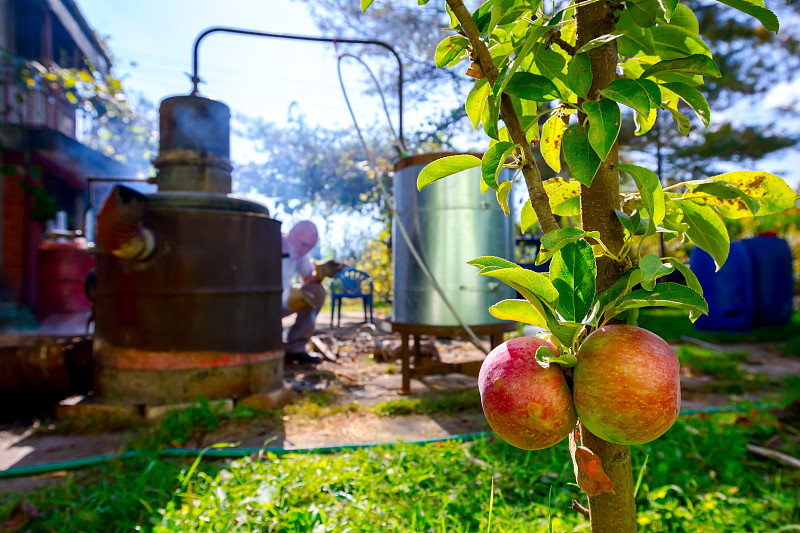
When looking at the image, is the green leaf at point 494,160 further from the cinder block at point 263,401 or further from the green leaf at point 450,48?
the cinder block at point 263,401

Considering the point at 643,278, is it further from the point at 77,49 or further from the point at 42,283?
the point at 77,49

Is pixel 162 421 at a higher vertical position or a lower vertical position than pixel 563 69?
lower

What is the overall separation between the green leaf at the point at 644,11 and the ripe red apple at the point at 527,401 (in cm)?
44

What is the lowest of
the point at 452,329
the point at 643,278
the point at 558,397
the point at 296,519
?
the point at 296,519

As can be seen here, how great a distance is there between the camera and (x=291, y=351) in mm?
4910

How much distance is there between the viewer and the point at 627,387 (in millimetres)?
502

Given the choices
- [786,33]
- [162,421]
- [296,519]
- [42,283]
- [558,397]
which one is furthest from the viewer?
[786,33]

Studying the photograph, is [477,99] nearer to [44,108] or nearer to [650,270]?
[650,270]

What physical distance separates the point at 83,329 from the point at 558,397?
23.7ft

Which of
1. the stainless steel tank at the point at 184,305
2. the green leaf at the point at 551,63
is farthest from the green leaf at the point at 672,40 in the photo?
the stainless steel tank at the point at 184,305

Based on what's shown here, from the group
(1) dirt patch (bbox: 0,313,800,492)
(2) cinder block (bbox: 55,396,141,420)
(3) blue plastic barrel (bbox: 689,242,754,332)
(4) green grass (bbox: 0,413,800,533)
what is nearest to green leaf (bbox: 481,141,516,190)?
(4) green grass (bbox: 0,413,800,533)

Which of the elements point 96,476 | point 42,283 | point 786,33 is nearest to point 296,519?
point 96,476

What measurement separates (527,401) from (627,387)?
4.0 inches

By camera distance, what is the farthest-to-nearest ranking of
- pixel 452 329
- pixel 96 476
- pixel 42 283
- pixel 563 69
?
1. pixel 42 283
2. pixel 452 329
3. pixel 96 476
4. pixel 563 69
